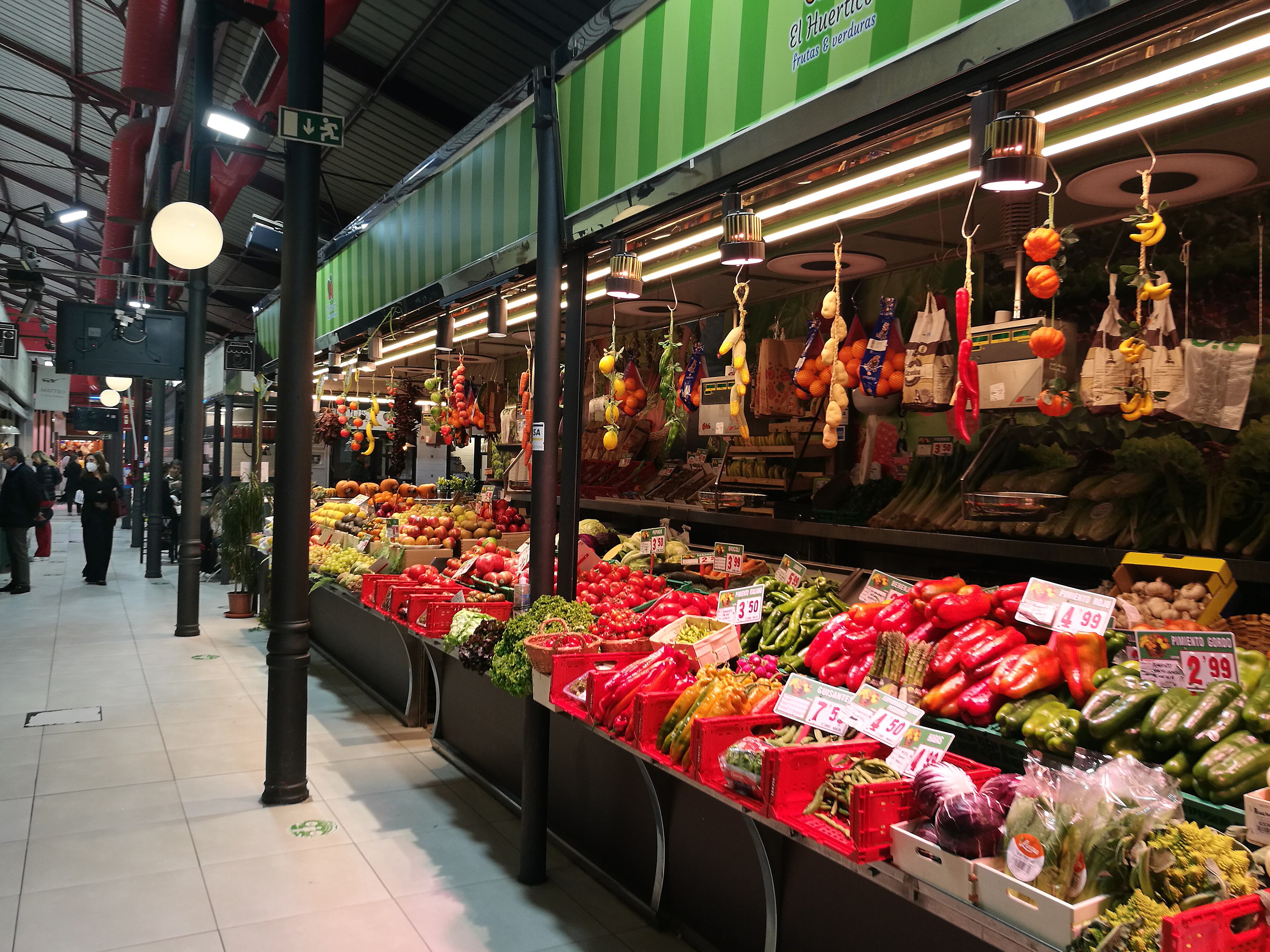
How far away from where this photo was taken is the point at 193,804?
16.1 ft

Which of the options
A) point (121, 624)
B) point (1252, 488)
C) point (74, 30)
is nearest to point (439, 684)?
point (1252, 488)

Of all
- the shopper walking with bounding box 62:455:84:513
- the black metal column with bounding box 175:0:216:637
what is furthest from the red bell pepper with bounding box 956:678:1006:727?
the shopper walking with bounding box 62:455:84:513

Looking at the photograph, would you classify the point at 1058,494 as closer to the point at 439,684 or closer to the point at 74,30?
the point at 439,684

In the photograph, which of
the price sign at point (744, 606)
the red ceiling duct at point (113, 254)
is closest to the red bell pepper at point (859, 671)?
the price sign at point (744, 606)

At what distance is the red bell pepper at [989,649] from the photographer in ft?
9.58

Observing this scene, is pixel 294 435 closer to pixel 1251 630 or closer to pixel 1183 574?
pixel 1183 574

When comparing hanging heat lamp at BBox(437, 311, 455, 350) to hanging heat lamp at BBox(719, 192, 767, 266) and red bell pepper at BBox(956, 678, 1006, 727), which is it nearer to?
hanging heat lamp at BBox(719, 192, 767, 266)

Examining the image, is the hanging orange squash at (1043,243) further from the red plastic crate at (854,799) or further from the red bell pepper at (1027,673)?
the red plastic crate at (854,799)

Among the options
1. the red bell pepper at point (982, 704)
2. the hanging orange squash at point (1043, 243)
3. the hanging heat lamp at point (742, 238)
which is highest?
the hanging heat lamp at point (742, 238)

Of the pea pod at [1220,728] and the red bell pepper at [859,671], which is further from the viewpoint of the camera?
the red bell pepper at [859,671]

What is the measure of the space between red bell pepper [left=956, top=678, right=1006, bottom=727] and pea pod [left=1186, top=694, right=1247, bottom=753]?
55 cm

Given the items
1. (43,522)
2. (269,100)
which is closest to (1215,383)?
(269,100)

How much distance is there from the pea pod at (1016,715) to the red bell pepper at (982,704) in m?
0.06

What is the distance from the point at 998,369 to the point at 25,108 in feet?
54.6
